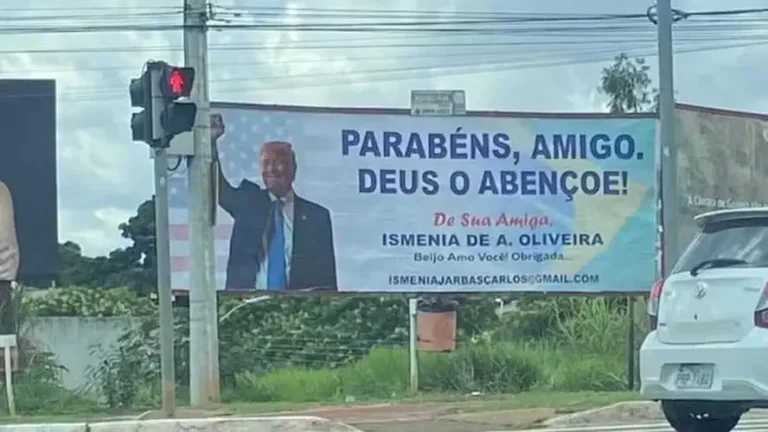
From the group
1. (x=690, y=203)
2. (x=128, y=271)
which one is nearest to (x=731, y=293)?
(x=690, y=203)

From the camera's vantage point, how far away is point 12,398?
18.3 m

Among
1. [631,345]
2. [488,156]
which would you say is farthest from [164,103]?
[631,345]

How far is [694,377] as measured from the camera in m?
9.73

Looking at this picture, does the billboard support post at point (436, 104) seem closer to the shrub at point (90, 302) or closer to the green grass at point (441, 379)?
the green grass at point (441, 379)

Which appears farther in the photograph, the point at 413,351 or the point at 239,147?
the point at 239,147

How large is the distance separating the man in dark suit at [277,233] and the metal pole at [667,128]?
15.9 ft

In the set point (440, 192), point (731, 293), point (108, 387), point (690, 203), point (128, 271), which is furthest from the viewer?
point (128, 271)

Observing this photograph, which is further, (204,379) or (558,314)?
(558,314)

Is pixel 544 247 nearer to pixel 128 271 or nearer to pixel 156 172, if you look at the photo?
pixel 156 172

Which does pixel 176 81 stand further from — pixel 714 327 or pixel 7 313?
pixel 7 313

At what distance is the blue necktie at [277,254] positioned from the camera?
67.8ft

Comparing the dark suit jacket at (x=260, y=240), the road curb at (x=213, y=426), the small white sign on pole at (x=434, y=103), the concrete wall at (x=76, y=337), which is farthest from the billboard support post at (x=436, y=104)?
the road curb at (x=213, y=426)

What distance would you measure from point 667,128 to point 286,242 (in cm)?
571

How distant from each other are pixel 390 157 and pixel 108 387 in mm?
5223
